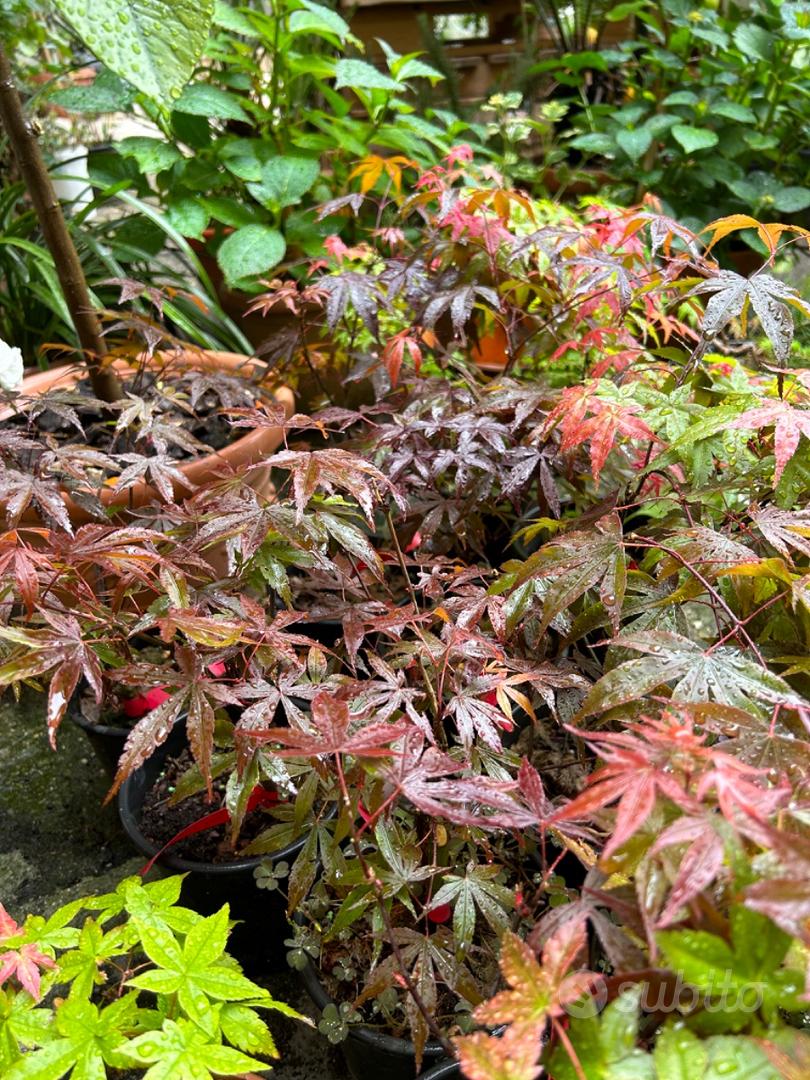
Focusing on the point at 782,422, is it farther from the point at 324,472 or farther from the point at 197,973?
the point at 197,973

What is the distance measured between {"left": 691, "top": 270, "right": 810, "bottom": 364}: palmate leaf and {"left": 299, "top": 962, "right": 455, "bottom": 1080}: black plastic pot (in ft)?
2.78

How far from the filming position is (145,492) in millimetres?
1438

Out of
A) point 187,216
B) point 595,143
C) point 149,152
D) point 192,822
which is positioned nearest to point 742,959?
point 192,822

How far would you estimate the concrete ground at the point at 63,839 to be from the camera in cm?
111

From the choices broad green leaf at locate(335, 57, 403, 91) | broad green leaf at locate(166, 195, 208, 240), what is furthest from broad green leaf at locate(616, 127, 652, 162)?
broad green leaf at locate(166, 195, 208, 240)

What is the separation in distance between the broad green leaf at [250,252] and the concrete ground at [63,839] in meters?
1.14

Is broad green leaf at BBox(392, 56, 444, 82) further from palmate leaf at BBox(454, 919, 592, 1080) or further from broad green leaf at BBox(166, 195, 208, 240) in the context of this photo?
palmate leaf at BBox(454, 919, 592, 1080)

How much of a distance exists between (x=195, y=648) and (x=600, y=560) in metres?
0.43

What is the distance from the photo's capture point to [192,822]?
3.94 ft

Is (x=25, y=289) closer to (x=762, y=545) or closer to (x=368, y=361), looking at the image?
(x=368, y=361)

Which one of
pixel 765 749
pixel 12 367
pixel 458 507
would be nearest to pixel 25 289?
pixel 12 367

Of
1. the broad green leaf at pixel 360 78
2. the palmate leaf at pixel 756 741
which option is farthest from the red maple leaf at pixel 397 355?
the broad green leaf at pixel 360 78

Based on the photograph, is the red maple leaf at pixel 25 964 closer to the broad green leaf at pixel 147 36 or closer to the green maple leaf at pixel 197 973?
the green maple leaf at pixel 197 973

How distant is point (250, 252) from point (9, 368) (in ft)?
2.90
